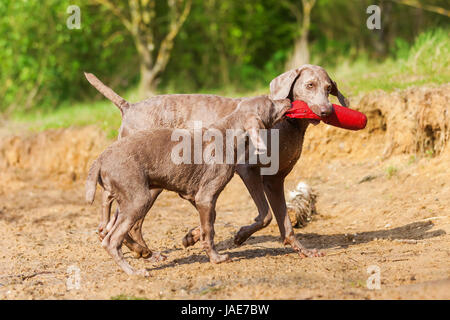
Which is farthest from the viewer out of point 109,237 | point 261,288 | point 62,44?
point 62,44

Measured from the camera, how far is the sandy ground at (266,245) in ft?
17.5

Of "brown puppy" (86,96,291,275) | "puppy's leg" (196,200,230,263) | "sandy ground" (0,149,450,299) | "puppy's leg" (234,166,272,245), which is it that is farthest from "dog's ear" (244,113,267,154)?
"sandy ground" (0,149,450,299)

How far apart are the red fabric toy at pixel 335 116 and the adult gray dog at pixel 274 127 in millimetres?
86

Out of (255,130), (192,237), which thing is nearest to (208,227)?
(192,237)

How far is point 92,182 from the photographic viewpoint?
19.3 ft

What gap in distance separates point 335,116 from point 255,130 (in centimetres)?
109

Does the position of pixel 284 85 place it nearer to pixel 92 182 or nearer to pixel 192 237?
pixel 192 237

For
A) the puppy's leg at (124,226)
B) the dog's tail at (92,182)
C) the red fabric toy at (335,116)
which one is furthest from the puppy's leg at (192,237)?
the red fabric toy at (335,116)

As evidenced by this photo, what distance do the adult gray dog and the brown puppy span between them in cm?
38

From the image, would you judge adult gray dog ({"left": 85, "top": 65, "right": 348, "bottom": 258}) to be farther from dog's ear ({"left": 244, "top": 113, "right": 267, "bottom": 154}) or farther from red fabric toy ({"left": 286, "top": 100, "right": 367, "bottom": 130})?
dog's ear ({"left": 244, "top": 113, "right": 267, "bottom": 154})

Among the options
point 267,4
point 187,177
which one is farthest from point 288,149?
point 267,4

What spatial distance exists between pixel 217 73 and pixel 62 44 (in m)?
5.11
